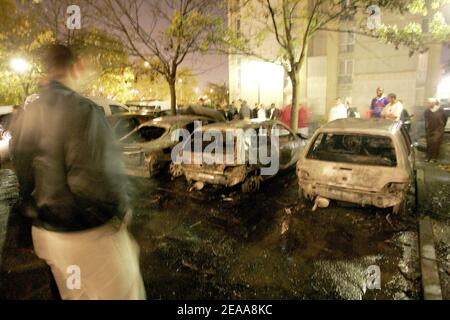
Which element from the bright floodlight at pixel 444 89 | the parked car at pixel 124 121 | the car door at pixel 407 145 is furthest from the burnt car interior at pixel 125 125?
the bright floodlight at pixel 444 89

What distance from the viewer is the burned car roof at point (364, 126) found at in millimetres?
5262

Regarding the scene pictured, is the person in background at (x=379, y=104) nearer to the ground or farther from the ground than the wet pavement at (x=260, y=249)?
farther from the ground

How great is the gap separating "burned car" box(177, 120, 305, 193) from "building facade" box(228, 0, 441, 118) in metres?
17.2

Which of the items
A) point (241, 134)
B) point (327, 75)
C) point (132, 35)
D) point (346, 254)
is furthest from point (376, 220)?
point (327, 75)

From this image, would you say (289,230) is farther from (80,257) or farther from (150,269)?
(80,257)

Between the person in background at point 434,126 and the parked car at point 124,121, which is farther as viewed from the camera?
the parked car at point 124,121

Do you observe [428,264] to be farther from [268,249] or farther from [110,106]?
[110,106]

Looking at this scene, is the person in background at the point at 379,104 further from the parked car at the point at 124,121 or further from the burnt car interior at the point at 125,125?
the burnt car interior at the point at 125,125

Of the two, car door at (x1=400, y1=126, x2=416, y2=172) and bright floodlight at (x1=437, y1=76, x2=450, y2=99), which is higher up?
bright floodlight at (x1=437, y1=76, x2=450, y2=99)

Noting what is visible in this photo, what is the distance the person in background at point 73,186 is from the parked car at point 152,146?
5.47 metres

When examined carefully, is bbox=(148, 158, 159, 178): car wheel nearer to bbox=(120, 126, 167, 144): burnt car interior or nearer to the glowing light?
bbox=(120, 126, 167, 144): burnt car interior

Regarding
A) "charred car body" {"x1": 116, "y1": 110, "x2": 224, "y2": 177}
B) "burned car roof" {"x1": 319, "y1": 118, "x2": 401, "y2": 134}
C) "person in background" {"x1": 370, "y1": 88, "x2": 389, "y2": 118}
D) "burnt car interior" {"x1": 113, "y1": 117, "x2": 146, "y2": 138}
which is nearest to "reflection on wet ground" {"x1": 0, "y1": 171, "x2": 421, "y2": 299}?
"charred car body" {"x1": 116, "y1": 110, "x2": 224, "y2": 177}

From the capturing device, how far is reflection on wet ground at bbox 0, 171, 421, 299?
3.61 meters

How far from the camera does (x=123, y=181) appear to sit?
1.72 metres
